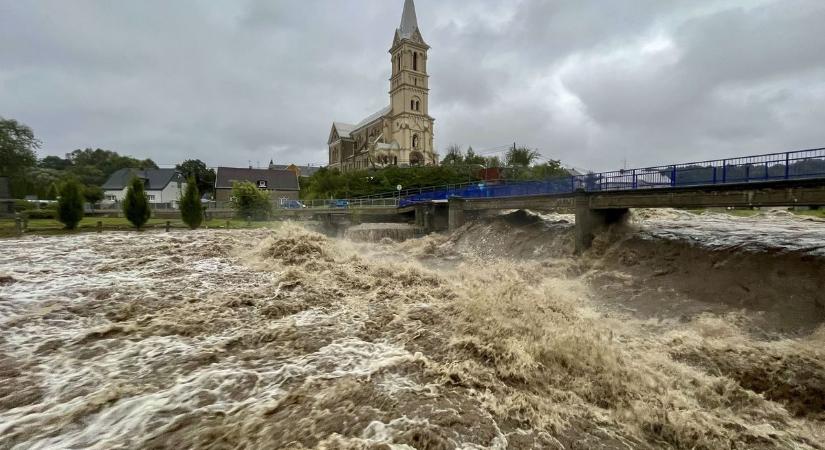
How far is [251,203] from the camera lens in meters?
41.1

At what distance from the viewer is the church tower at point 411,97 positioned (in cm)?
8400

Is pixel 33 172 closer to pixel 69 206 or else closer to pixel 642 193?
pixel 69 206

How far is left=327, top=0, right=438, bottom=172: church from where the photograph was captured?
272ft

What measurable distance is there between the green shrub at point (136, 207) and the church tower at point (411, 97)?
5646cm

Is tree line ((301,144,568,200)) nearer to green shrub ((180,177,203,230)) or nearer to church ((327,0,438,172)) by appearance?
church ((327,0,438,172))

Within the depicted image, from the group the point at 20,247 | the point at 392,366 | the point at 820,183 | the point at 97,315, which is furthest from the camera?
the point at 20,247

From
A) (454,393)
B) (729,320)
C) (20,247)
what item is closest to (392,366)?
(454,393)

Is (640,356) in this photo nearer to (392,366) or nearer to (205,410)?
(392,366)

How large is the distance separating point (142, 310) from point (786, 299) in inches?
690

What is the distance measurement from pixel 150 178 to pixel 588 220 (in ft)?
274

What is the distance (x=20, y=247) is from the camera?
20.3 metres

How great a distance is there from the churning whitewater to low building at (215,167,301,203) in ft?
199

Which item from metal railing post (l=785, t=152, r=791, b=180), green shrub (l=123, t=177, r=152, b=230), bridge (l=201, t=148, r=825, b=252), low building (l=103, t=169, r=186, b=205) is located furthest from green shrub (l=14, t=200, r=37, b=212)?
metal railing post (l=785, t=152, r=791, b=180)

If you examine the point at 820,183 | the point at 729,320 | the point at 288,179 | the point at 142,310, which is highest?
the point at 288,179
